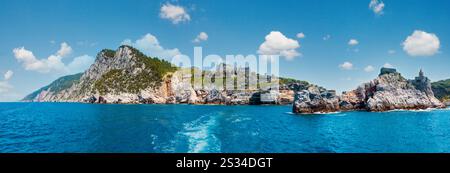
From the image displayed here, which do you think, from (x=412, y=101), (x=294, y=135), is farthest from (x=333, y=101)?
(x=294, y=135)

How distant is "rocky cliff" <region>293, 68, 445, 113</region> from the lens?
400 feet

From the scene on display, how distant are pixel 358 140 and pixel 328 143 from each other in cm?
724

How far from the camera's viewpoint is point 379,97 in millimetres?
134375

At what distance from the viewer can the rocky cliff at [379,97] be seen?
12206 centimetres

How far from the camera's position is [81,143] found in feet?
149

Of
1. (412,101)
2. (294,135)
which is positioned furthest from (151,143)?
(412,101)

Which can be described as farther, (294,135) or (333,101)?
(333,101)

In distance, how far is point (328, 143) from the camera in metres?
49.8
